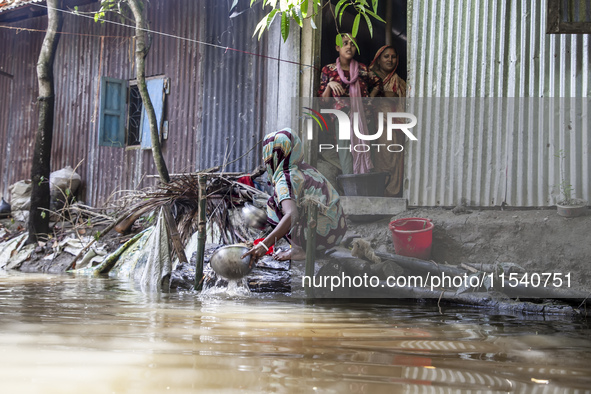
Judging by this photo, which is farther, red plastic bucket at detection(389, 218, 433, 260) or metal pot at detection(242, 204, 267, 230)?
metal pot at detection(242, 204, 267, 230)

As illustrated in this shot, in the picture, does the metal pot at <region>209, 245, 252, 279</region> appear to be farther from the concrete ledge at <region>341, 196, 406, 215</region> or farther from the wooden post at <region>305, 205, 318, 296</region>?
the concrete ledge at <region>341, 196, 406, 215</region>

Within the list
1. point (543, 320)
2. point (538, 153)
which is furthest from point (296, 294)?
point (538, 153)

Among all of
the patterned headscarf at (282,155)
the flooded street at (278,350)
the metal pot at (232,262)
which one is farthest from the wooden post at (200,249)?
the flooded street at (278,350)

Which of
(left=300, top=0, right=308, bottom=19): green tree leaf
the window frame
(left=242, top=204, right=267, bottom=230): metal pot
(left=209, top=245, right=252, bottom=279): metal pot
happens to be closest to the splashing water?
(left=209, top=245, right=252, bottom=279): metal pot

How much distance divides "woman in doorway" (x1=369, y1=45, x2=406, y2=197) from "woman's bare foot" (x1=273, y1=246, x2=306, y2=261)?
2605 mm

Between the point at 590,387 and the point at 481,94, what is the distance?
5247mm

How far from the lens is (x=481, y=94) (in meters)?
6.52

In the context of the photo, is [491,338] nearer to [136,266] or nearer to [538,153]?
[538,153]

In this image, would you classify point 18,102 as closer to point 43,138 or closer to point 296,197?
point 43,138

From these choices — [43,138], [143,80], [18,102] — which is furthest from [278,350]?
[18,102]

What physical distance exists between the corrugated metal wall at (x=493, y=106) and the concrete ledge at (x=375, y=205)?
19 cm

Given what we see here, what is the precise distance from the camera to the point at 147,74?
10227mm

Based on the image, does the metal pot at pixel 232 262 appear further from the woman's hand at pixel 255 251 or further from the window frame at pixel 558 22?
the window frame at pixel 558 22

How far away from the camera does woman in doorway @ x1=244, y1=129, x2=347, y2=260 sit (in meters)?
4.90
